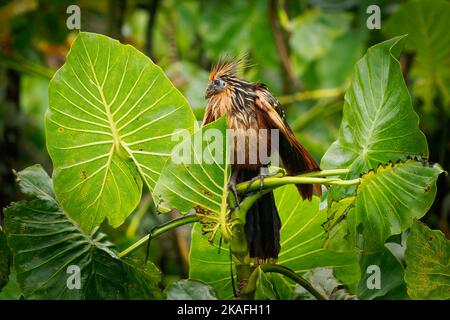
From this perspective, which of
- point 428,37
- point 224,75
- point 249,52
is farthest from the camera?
point 249,52

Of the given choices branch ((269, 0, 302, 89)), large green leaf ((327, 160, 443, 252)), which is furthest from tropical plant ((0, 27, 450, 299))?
branch ((269, 0, 302, 89))

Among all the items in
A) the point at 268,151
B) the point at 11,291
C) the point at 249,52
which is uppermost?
the point at 249,52

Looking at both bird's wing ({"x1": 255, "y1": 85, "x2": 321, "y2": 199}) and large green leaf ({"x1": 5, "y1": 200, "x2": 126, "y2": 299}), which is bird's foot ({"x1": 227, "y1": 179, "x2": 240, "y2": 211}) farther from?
large green leaf ({"x1": 5, "y1": 200, "x2": 126, "y2": 299})

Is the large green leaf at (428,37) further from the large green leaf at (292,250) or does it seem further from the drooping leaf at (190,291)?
the drooping leaf at (190,291)

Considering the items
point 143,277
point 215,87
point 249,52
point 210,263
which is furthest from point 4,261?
point 249,52

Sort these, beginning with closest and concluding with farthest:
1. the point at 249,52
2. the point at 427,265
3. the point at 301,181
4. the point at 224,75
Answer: the point at 301,181 → the point at 427,265 → the point at 224,75 → the point at 249,52

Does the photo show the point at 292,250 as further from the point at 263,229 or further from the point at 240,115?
the point at 240,115

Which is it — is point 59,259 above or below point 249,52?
below
